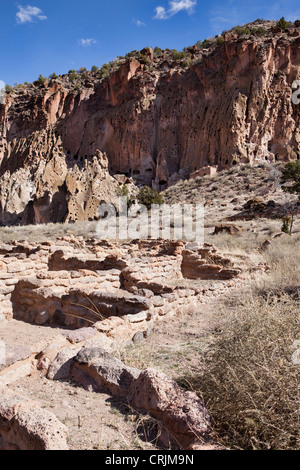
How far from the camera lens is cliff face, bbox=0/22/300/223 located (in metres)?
35.1

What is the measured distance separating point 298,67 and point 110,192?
2855 cm

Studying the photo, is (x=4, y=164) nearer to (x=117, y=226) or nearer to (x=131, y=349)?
(x=117, y=226)

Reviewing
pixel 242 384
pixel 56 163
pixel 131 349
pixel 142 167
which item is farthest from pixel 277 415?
pixel 142 167

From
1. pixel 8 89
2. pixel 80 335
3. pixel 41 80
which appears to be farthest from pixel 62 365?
pixel 8 89

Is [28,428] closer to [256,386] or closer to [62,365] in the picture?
[62,365]

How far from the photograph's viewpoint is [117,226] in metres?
25.5

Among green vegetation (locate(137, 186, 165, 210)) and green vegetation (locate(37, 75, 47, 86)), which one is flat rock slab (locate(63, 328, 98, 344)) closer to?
green vegetation (locate(137, 186, 165, 210))

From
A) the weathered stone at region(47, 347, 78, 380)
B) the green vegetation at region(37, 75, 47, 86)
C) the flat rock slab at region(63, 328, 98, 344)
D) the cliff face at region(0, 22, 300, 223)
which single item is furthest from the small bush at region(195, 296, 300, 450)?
the green vegetation at region(37, 75, 47, 86)

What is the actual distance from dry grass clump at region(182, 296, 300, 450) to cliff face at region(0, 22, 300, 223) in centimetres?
2658
